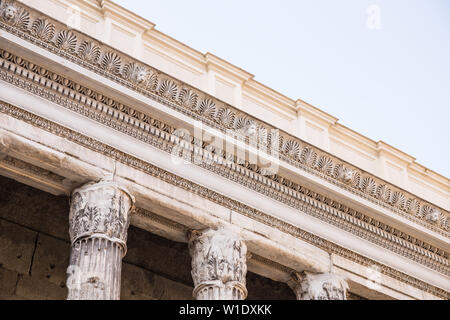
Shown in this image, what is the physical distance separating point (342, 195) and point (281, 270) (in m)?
1.47

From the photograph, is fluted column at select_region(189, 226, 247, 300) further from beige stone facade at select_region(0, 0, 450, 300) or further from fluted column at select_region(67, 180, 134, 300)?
fluted column at select_region(67, 180, 134, 300)

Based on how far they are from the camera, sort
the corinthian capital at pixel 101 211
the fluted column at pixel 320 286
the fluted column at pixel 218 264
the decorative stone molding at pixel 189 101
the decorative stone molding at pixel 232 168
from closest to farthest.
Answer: the corinthian capital at pixel 101 211
the fluted column at pixel 218 264
the decorative stone molding at pixel 232 168
the decorative stone molding at pixel 189 101
the fluted column at pixel 320 286

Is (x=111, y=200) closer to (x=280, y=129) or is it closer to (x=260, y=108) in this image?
(x=280, y=129)

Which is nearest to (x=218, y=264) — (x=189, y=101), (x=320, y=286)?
(x=320, y=286)

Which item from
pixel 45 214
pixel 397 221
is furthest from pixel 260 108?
pixel 45 214

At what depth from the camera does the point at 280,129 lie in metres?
11.9

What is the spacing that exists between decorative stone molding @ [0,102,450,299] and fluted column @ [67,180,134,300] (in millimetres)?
519

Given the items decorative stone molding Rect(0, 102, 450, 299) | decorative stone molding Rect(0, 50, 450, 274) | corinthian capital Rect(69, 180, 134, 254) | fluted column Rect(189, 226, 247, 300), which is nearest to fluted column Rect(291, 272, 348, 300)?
decorative stone molding Rect(0, 102, 450, 299)

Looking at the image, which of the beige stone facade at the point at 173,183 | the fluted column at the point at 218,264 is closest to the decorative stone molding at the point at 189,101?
the beige stone facade at the point at 173,183

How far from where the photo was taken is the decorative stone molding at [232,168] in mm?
10305

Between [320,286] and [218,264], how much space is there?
1.70 metres

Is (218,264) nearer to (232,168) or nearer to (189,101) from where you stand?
(232,168)

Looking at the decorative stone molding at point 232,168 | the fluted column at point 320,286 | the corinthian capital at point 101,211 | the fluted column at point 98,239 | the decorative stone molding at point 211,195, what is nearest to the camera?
the fluted column at point 98,239

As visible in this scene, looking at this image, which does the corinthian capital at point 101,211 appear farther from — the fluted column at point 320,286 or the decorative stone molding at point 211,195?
the fluted column at point 320,286
